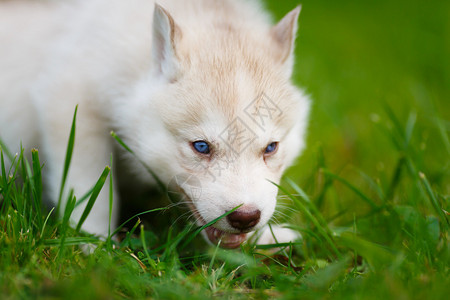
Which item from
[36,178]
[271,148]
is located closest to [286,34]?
[271,148]

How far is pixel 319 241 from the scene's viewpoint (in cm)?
260

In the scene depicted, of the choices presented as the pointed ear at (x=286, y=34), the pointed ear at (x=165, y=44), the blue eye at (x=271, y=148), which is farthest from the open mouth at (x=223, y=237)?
the pointed ear at (x=286, y=34)

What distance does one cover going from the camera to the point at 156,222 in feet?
10.9

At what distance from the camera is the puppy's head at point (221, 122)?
2.54m

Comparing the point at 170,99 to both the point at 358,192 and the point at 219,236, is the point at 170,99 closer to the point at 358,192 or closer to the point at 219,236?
the point at 219,236

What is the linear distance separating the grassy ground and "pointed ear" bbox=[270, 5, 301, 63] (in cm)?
65

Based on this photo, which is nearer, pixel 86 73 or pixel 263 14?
pixel 86 73

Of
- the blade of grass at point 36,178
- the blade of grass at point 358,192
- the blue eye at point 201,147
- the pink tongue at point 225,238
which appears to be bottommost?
the pink tongue at point 225,238

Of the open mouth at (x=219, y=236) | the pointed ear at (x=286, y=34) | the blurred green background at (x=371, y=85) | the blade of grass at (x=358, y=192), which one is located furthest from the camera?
the blurred green background at (x=371, y=85)

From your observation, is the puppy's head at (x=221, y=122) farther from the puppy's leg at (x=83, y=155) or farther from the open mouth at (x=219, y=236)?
the puppy's leg at (x=83, y=155)

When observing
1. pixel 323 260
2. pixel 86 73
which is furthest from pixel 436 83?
pixel 86 73

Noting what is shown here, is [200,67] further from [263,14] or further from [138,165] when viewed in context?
[263,14]

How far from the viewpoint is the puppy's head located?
8.32 feet

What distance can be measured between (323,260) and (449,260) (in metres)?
0.62
